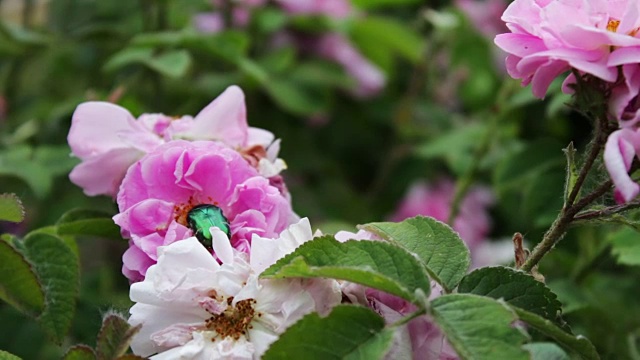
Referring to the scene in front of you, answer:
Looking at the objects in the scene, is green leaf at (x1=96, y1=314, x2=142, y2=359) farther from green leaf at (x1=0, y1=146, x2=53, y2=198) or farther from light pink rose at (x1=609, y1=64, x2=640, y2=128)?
green leaf at (x1=0, y1=146, x2=53, y2=198)

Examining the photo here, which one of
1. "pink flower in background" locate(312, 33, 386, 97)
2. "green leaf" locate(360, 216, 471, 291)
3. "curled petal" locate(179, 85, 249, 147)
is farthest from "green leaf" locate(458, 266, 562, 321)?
"pink flower in background" locate(312, 33, 386, 97)

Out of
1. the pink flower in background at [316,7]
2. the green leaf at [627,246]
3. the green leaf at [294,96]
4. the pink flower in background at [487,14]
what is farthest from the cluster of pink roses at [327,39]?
the green leaf at [627,246]

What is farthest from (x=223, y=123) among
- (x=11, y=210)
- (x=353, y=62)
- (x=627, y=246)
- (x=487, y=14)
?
(x=487, y=14)

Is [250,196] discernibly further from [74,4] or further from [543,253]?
[74,4]

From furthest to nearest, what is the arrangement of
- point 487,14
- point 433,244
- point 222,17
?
point 487,14
point 222,17
point 433,244

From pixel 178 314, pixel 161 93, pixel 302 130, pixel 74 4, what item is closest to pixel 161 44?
pixel 161 93

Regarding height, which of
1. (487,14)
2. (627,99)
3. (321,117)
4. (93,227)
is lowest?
(321,117)

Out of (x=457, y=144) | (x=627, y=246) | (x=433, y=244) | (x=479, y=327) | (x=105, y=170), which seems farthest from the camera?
(x=457, y=144)

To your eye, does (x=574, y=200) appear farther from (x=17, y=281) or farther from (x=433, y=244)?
(x=17, y=281)
